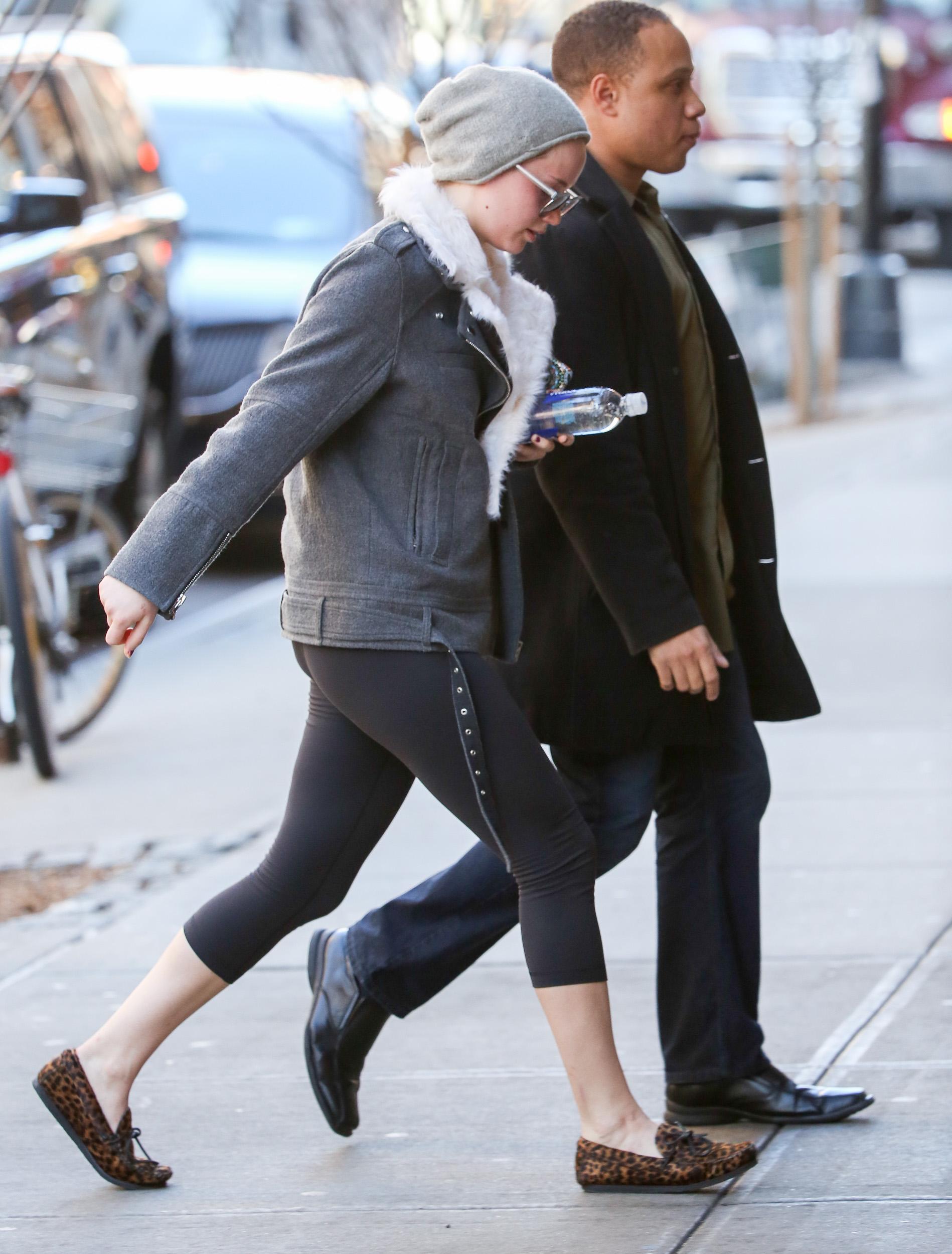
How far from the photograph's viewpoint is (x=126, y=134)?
9.64 m

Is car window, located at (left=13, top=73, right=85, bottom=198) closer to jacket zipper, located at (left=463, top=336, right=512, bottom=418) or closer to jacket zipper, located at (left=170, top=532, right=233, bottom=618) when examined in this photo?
jacket zipper, located at (left=463, top=336, right=512, bottom=418)

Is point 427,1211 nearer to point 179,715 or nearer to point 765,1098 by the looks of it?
point 765,1098

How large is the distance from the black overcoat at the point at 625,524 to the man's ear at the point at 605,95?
8cm

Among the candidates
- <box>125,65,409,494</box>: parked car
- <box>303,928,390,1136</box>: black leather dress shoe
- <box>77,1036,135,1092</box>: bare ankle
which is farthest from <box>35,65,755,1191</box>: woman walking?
<box>125,65,409,494</box>: parked car

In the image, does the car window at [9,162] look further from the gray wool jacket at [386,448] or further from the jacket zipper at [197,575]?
the jacket zipper at [197,575]

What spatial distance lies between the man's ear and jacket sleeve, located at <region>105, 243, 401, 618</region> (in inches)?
24.5

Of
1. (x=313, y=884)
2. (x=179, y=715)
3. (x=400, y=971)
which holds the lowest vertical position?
(x=179, y=715)

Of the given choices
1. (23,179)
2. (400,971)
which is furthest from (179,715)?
(400,971)

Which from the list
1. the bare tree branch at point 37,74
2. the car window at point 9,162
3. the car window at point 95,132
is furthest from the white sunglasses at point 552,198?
the car window at point 95,132

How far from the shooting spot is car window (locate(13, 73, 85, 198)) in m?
8.77

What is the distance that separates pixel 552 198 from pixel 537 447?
0.38m

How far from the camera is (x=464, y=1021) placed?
4180 mm

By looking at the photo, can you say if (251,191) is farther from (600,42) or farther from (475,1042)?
(600,42)

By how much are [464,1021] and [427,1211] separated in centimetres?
97
